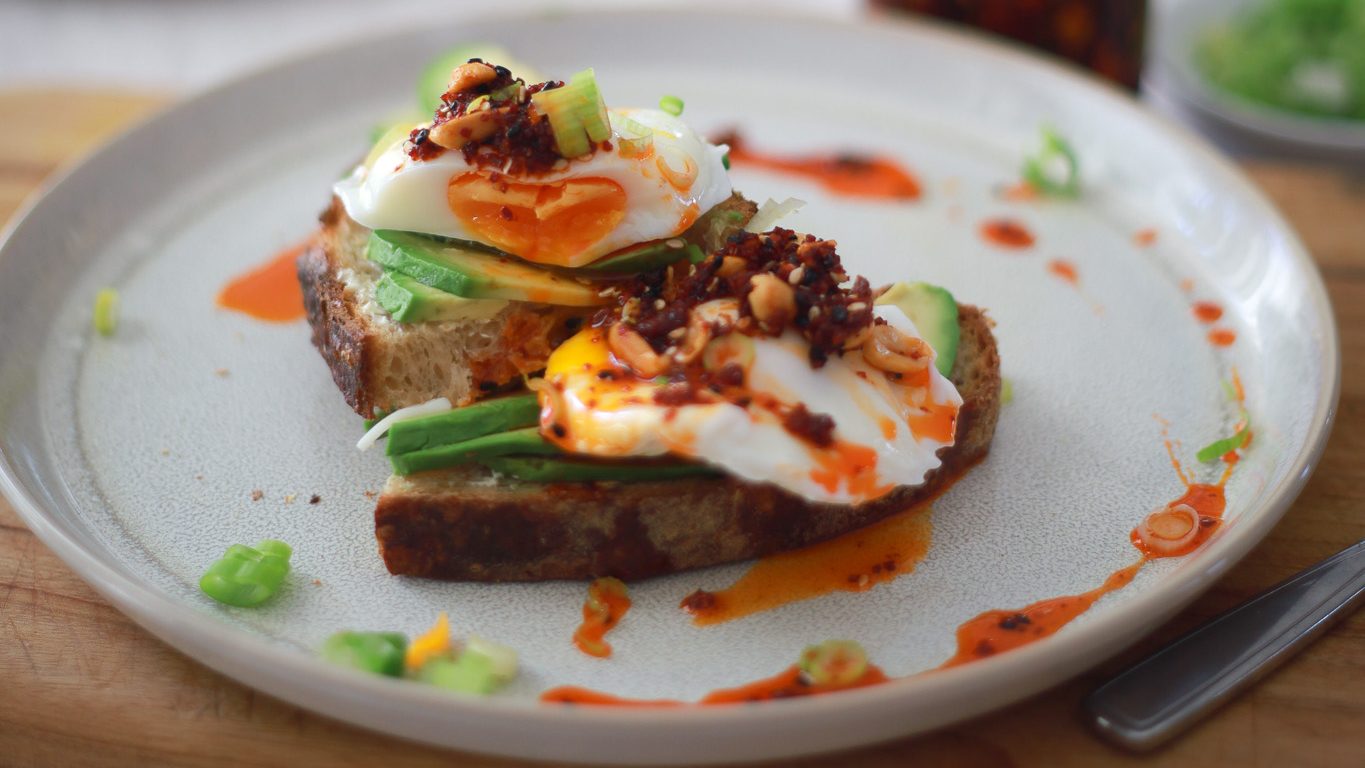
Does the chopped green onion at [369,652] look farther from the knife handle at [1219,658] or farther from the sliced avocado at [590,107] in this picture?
the knife handle at [1219,658]

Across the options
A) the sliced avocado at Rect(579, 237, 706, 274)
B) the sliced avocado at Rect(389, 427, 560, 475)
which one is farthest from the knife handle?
the sliced avocado at Rect(579, 237, 706, 274)

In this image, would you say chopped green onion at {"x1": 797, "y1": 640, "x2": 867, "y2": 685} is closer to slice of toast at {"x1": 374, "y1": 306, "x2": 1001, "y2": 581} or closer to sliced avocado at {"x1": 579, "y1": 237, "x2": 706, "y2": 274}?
slice of toast at {"x1": 374, "y1": 306, "x2": 1001, "y2": 581}

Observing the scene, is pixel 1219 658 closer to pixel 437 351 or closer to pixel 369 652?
pixel 369 652

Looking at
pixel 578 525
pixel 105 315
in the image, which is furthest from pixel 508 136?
pixel 105 315

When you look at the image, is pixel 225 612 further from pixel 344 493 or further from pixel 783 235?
pixel 783 235

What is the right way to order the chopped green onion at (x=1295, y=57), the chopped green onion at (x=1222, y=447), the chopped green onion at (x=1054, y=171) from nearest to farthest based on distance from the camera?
1. the chopped green onion at (x=1222, y=447)
2. the chopped green onion at (x=1054, y=171)
3. the chopped green onion at (x=1295, y=57)

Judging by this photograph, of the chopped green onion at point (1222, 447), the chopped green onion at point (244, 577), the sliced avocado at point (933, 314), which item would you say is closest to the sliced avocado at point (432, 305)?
the chopped green onion at point (244, 577)
